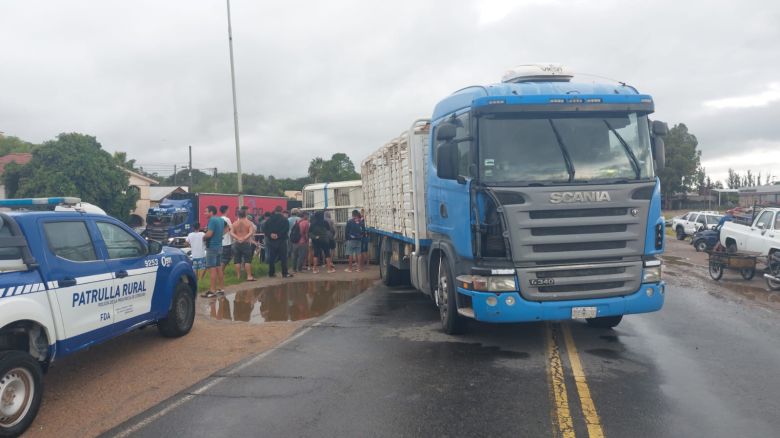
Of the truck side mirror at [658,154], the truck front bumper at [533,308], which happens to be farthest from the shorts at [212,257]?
the truck side mirror at [658,154]

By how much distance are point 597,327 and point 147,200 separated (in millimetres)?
48245

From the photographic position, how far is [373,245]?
14.5 meters

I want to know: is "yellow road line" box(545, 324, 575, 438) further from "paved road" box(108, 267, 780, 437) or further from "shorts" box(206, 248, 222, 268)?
"shorts" box(206, 248, 222, 268)

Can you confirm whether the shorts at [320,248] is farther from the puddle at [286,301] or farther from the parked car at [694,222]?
the parked car at [694,222]

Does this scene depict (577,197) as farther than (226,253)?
No

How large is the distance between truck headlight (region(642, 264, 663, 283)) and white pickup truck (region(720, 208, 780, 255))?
7.62 meters

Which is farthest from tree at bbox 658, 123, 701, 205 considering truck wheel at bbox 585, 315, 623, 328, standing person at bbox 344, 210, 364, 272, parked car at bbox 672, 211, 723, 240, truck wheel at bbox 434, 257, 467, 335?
truck wheel at bbox 434, 257, 467, 335

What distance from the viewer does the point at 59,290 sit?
4.88 m

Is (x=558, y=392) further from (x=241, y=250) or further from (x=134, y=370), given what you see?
(x=241, y=250)

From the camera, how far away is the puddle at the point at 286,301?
9.02m

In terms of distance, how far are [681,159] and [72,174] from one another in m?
61.1

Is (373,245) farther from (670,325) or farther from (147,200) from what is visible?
(147,200)

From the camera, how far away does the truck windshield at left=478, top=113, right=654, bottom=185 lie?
6.06 m

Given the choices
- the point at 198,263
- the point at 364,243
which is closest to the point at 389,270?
the point at 364,243
